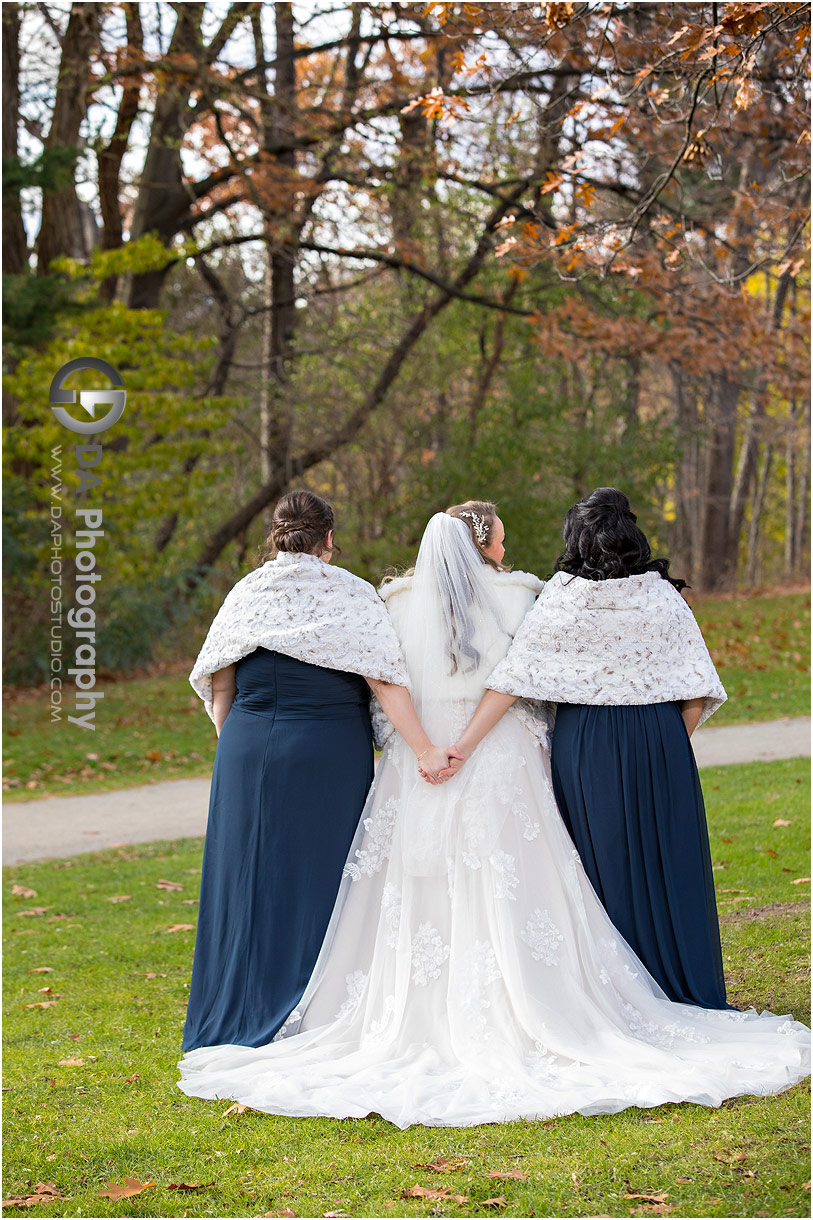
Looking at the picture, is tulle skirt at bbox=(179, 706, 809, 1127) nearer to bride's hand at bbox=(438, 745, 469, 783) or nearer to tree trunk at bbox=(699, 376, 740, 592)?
bride's hand at bbox=(438, 745, 469, 783)

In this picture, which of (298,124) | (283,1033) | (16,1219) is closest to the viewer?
(16,1219)

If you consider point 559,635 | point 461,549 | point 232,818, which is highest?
point 461,549

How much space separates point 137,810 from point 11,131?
28.3 ft

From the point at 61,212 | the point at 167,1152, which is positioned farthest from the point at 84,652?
the point at 167,1152

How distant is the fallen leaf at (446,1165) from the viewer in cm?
322

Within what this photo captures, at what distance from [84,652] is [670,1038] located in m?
11.6

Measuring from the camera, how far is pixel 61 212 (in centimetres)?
1491

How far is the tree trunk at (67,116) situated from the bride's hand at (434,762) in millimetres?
11594

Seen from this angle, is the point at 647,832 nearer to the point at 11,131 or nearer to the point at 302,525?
the point at 302,525

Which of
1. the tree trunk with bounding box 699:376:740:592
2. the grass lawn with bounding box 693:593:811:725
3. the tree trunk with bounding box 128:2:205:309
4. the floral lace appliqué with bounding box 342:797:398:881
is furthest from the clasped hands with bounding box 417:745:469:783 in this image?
the tree trunk with bounding box 699:376:740:592

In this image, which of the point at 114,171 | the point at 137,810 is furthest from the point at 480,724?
the point at 114,171

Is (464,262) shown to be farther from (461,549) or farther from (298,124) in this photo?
(461,549)

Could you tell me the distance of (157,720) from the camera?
1314 centimetres

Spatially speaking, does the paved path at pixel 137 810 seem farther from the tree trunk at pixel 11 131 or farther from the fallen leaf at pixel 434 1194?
the tree trunk at pixel 11 131
